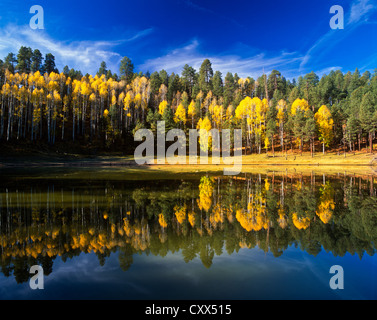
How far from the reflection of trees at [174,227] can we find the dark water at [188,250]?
32 millimetres

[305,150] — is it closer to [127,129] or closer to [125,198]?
[127,129]

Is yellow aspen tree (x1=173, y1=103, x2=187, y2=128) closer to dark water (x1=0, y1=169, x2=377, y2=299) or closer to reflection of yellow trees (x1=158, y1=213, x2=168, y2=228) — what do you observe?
dark water (x1=0, y1=169, x2=377, y2=299)

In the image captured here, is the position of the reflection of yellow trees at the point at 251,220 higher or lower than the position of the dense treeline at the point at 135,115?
lower

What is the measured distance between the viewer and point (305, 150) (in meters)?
63.0

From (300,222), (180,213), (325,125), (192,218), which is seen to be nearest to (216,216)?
(192,218)

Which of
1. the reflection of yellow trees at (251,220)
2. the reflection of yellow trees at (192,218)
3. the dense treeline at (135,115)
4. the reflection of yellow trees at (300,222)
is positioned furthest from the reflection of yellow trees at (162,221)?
the dense treeline at (135,115)

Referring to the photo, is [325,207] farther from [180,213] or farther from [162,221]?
[162,221]

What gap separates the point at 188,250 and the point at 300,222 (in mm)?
4878

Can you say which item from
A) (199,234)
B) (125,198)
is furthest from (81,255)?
(125,198)

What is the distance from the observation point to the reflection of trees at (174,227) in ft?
20.7

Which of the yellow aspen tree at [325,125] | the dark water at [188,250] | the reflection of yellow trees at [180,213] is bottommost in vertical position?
the dark water at [188,250]

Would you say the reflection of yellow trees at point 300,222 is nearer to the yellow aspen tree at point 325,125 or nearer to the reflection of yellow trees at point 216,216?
the reflection of yellow trees at point 216,216

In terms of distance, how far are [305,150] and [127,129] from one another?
5128cm

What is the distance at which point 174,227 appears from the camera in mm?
8258
